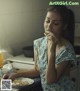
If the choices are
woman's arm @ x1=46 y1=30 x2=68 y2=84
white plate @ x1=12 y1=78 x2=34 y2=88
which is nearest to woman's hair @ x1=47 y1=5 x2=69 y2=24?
woman's arm @ x1=46 y1=30 x2=68 y2=84

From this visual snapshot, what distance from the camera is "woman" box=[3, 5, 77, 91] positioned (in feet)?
3.76

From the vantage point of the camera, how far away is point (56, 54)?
120cm

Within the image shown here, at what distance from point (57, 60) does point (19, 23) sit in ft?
1.33

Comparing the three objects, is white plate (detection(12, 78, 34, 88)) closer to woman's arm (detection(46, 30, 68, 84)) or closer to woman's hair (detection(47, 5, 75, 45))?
woman's arm (detection(46, 30, 68, 84))

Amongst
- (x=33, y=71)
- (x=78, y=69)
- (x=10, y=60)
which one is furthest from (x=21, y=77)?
(x=78, y=69)

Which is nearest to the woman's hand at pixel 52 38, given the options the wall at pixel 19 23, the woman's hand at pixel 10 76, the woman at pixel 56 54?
the woman at pixel 56 54

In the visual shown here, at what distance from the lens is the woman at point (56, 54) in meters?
1.14

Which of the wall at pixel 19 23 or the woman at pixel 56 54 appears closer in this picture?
the woman at pixel 56 54

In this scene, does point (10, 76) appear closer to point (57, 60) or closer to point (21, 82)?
point (21, 82)

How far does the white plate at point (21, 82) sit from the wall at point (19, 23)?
239 mm

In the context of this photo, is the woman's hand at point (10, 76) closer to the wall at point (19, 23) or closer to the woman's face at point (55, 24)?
the wall at point (19, 23)

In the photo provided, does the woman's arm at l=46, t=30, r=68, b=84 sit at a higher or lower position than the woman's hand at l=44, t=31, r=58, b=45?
lower

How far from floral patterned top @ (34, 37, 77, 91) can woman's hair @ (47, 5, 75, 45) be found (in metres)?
0.05

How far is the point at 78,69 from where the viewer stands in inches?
50.9
